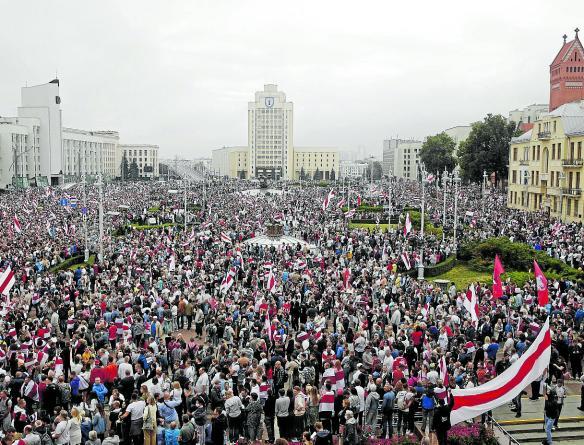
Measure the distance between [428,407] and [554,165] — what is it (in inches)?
1767

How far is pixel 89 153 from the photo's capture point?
140000 millimetres

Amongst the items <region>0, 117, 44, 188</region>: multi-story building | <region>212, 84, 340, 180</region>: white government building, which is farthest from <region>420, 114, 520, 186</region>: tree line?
<region>212, 84, 340, 180</region>: white government building

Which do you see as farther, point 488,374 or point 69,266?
point 69,266

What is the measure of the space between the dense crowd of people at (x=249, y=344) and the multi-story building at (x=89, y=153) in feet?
283

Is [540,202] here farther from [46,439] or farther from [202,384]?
[46,439]

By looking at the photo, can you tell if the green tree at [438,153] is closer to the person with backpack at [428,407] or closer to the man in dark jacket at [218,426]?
the person with backpack at [428,407]

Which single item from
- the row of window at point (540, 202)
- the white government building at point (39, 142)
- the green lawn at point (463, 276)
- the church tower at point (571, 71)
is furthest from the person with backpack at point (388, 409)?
the white government building at point (39, 142)

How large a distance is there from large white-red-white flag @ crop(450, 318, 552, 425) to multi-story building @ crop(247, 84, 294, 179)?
183094 mm

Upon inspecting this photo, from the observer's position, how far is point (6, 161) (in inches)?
4149

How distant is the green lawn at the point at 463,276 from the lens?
28.3 m

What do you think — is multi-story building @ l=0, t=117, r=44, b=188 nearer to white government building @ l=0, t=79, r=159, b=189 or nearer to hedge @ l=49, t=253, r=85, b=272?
white government building @ l=0, t=79, r=159, b=189

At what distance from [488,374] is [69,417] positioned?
27.5ft

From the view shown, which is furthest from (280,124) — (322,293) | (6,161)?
(322,293)

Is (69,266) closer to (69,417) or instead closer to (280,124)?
(69,417)
